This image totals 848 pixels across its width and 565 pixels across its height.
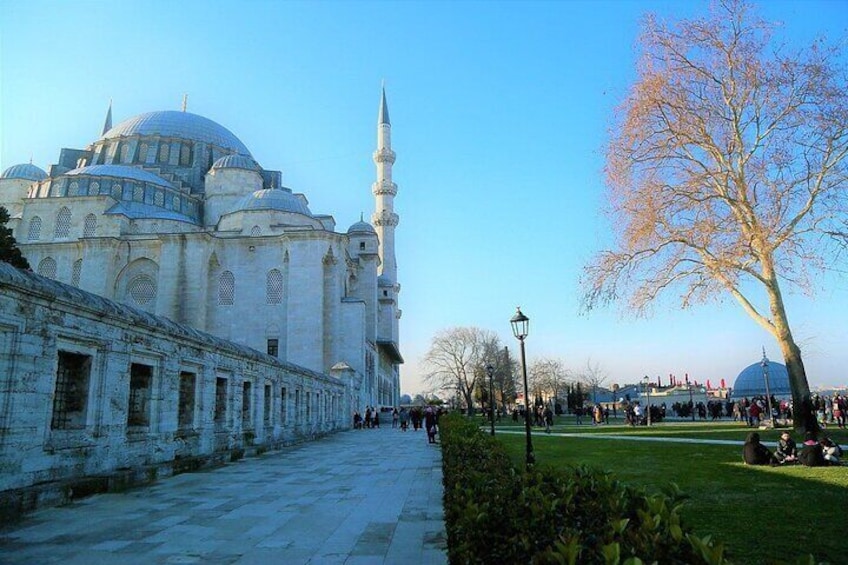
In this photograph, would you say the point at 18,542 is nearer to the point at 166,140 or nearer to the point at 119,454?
the point at 119,454

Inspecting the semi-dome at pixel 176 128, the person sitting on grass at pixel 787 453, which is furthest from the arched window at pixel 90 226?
the person sitting on grass at pixel 787 453

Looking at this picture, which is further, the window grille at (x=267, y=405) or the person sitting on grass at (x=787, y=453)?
the window grille at (x=267, y=405)

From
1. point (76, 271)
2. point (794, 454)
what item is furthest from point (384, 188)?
point (794, 454)

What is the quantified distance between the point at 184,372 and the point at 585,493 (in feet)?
33.5

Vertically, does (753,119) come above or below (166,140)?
below

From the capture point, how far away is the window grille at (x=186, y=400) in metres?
11.7

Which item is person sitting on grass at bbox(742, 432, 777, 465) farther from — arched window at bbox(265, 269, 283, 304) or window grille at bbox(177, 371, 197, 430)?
arched window at bbox(265, 269, 283, 304)

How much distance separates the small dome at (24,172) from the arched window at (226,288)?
2460 cm

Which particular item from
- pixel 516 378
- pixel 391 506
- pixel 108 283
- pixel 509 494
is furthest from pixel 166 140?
pixel 509 494

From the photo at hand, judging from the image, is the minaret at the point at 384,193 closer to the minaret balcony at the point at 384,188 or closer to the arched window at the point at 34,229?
the minaret balcony at the point at 384,188

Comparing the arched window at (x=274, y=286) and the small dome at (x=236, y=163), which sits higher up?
the small dome at (x=236, y=163)

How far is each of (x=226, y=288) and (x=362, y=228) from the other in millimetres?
14692

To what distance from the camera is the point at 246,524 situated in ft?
20.3

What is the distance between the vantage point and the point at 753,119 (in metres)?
17.0
